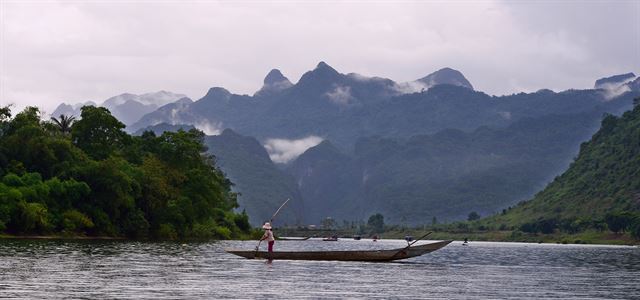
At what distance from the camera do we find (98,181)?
12600 cm

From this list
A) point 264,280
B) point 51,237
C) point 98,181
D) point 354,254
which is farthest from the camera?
point 98,181

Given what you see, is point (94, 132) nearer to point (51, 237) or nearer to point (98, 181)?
point (98, 181)

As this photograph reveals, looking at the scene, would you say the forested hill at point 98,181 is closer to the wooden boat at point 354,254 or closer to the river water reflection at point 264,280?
the river water reflection at point 264,280

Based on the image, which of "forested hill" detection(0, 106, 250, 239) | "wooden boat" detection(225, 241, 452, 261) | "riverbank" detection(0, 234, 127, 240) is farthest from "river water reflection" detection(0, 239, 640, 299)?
"forested hill" detection(0, 106, 250, 239)

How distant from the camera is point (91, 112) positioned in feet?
477

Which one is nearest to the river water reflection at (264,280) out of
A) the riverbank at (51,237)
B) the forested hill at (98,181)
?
the riverbank at (51,237)

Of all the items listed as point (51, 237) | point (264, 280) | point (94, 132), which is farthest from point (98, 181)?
point (264, 280)

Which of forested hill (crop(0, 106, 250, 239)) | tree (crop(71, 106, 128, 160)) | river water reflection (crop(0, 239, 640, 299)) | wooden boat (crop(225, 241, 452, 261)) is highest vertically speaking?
tree (crop(71, 106, 128, 160))

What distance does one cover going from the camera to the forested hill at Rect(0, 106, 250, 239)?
116062 mm

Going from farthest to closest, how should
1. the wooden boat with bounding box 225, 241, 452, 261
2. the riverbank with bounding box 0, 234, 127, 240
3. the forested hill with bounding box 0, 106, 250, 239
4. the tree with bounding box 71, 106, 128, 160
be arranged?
the tree with bounding box 71, 106, 128, 160 < the forested hill with bounding box 0, 106, 250, 239 < the riverbank with bounding box 0, 234, 127, 240 < the wooden boat with bounding box 225, 241, 452, 261

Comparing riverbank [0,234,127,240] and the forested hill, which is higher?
the forested hill

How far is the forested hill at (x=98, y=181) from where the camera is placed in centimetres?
11606

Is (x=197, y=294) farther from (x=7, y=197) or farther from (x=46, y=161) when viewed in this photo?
(x=46, y=161)

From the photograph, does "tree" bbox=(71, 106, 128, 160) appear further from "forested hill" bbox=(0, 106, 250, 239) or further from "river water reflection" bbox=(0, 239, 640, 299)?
"river water reflection" bbox=(0, 239, 640, 299)
